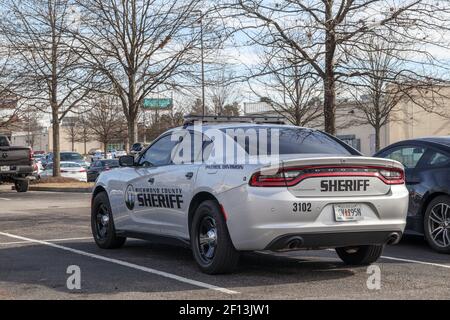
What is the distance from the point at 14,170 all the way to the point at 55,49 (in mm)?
4881

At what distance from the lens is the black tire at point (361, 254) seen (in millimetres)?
7352

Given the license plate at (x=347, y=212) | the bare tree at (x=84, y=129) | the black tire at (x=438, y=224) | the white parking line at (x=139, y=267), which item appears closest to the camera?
the white parking line at (x=139, y=267)

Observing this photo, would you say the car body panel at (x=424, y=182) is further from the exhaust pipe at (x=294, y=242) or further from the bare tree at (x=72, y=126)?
the bare tree at (x=72, y=126)

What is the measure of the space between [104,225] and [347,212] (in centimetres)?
390

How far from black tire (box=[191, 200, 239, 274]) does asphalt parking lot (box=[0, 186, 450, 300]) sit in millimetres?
121

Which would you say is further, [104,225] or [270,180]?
[104,225]

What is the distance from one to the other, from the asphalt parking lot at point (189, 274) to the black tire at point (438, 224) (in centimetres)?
18

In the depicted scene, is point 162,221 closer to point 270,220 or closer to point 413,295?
point 270,220

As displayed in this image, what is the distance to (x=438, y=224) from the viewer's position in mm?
8508

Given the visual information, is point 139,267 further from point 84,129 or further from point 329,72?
point 84,129

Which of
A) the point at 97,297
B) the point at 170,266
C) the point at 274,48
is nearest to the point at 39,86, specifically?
the point at 274,48

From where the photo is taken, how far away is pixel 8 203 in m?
18.2

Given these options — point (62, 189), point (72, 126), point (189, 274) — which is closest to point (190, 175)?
point (189, 274)

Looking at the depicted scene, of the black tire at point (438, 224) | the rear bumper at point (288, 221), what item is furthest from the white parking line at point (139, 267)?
the black tire at point (438, 224)
